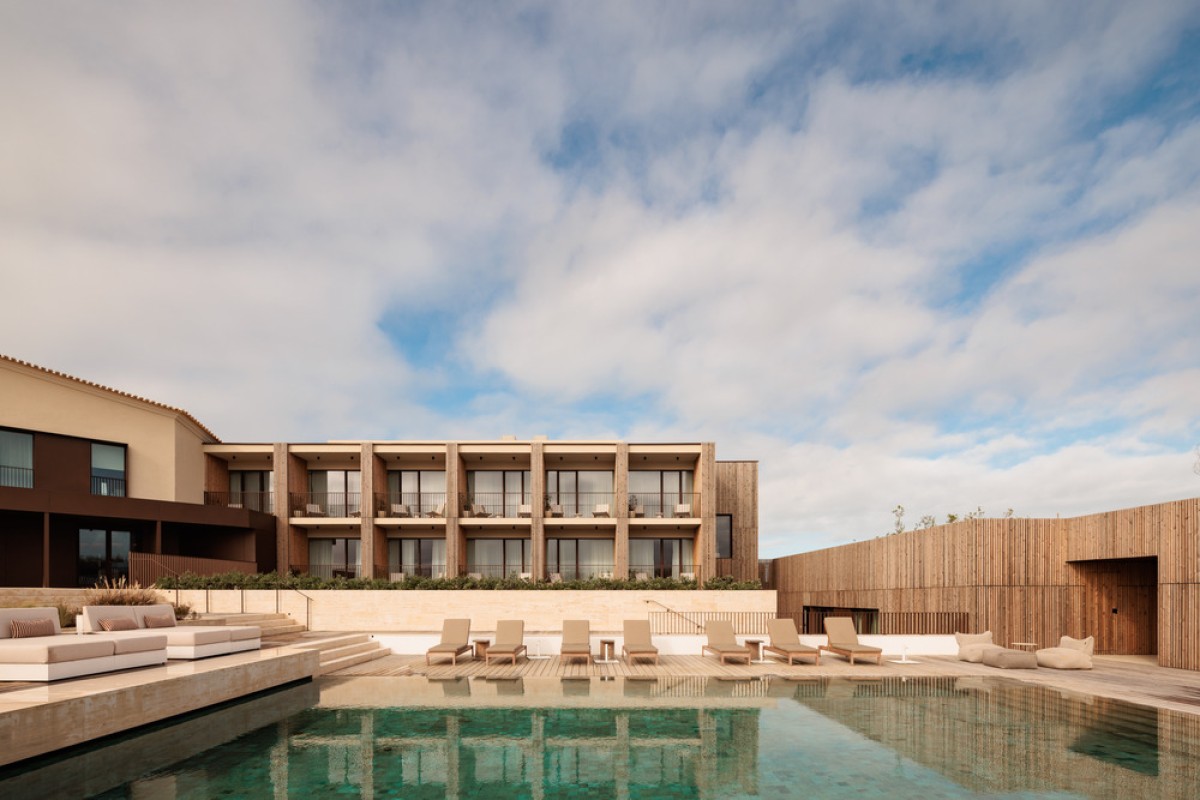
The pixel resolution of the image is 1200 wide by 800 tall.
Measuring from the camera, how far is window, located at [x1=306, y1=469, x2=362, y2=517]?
25.0 metres

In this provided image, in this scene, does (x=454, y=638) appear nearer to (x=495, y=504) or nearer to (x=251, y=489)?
(x=495, y=504)

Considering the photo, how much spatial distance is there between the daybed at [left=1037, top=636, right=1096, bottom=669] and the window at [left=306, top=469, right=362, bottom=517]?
21429 millimetres

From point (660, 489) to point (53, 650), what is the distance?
19751 millimetres

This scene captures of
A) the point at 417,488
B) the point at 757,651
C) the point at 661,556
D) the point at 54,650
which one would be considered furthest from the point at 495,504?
the point at 54,650

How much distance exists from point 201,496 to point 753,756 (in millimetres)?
22380

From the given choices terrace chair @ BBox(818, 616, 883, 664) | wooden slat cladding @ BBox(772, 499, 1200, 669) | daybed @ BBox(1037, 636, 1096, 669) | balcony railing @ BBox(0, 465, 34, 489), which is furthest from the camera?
balcony railing @ BBox(0, 465, 34, 489)

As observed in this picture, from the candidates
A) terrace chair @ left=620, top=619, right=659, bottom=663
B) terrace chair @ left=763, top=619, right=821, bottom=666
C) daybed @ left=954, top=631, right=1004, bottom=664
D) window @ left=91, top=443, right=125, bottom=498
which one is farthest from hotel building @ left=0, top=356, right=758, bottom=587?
daybed @ left=954, top=631, right=1004, bottom=664

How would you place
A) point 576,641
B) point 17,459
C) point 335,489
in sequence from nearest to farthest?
1. point 576,641
2. point 17,459
3. point 335,489

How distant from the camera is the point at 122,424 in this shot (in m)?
20.6

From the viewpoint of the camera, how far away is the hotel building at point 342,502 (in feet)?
61.5

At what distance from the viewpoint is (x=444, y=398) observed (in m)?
34.1

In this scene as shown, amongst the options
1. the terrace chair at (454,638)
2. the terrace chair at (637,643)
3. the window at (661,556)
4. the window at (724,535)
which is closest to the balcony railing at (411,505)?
the window at (661,556)

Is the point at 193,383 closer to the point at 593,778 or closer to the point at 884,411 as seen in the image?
the point at 593,778

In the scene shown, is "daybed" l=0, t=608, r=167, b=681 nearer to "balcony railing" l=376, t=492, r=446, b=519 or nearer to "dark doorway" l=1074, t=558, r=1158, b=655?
"balcony railing" l=376, t=492, r=446, b=519
